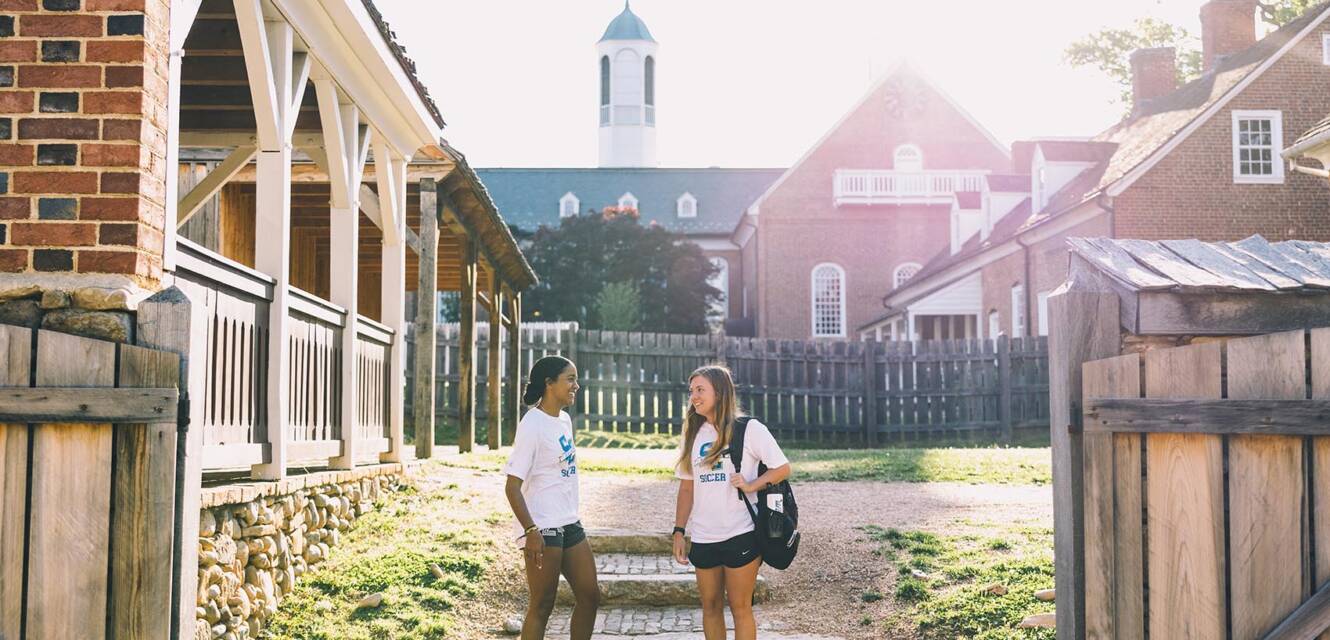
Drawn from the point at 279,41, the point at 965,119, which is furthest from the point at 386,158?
the point at 965,119

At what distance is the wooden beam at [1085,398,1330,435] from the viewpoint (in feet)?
14.1

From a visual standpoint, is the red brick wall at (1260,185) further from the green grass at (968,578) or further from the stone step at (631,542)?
the stone step at (631,542)

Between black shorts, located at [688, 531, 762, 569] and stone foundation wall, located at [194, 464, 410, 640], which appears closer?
black shorts, located at [688, 531, 762, 569]

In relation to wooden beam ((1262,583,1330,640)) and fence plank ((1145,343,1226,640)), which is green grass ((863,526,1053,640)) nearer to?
fence plank ((1145,343,1226,640))

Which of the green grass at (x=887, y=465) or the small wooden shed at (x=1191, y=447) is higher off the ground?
the small wooden shed at (x=1191, y=447)

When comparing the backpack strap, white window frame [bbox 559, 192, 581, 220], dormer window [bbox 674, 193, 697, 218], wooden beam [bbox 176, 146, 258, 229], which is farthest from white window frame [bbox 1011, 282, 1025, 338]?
white window frame [bbox 559, 192, 581, 220]

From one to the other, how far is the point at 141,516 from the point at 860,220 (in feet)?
128

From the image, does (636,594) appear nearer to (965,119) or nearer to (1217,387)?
(1217,387)

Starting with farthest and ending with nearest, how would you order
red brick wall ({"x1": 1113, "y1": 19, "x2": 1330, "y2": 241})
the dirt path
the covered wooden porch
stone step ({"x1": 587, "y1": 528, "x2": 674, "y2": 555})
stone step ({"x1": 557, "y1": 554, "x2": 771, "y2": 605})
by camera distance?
red brick wall ({"x1": 1113, "y1": 19, "x2": 1330, "y2": 241})
stone step ({"x1": 587, "y1": 528, "x2": 674, "y2": 555})
stone step ({"x1": 557, "y1": 554, "x2": 771, "y2": 605})
the dirt path
the covered wooden porch

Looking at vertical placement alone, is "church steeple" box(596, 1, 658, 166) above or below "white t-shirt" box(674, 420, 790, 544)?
above

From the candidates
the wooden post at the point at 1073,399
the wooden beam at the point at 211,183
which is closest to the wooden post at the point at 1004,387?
the wooden beam at the point at 211,183

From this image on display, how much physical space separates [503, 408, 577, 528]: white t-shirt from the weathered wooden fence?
646 inches

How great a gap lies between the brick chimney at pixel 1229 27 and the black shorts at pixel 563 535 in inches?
1013

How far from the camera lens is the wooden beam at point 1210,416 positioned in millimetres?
4297
